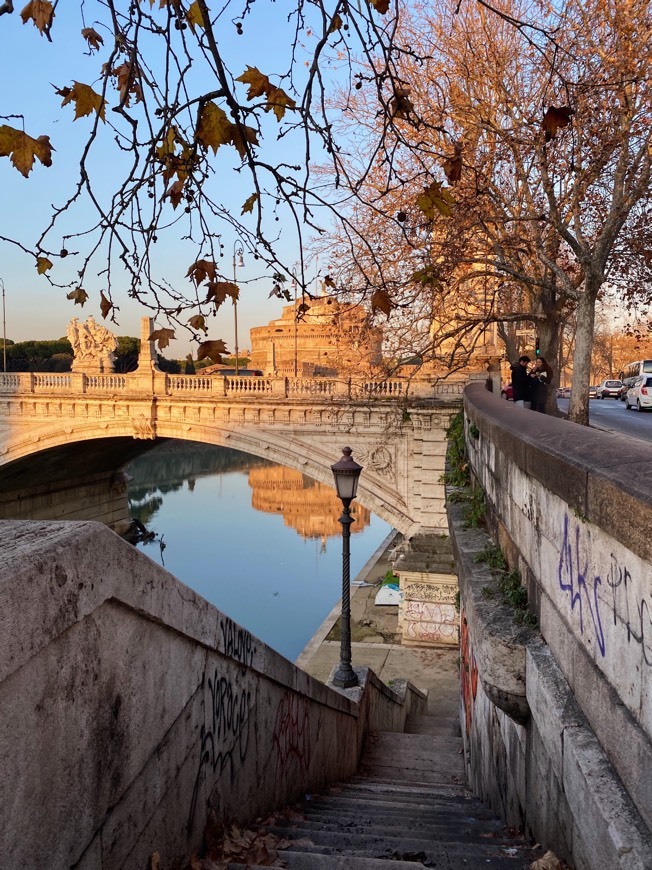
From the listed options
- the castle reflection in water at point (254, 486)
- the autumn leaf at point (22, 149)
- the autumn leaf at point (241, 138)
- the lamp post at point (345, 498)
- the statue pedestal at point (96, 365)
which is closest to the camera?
the autumn leaf at point (22, 149)

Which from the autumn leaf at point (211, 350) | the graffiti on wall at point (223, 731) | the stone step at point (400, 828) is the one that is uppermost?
the autumn leaf at point (211, 350)

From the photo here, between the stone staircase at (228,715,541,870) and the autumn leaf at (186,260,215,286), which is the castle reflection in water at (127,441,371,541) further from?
the autumn leaf at (186,260,215,286)

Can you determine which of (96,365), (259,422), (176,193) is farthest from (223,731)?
(96,365)

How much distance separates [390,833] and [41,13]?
374 centimetres

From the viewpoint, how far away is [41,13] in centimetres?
234

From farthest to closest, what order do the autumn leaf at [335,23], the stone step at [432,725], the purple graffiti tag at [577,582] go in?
1. the stone step at [432,725]
2. the autumn leaf at [335,23]
3. the purple graffiti tag at [577,582]

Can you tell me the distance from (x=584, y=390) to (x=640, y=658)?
8486 mm

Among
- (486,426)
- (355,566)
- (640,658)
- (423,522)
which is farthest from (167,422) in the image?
(640,658)

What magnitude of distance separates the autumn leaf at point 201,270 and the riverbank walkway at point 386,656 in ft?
36.1

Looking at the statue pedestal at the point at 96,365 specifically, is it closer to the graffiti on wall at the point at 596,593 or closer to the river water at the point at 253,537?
the river water at the point at 253,537

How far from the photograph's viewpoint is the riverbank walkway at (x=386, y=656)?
14.2 metres

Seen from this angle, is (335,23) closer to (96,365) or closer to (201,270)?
(201,270)

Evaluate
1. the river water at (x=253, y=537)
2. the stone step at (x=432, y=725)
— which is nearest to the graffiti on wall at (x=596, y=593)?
the stone step at (x=432, y=725)

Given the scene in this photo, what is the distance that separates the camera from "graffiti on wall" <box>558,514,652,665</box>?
5.59ft
